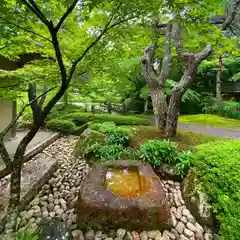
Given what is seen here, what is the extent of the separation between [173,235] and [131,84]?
8268 mm

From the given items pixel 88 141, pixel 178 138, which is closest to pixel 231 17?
pixel 178 138

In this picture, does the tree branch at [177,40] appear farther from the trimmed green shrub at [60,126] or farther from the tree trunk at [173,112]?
the trimmed green shrub at [60,126]

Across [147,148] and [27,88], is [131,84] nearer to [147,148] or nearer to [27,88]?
[147,148]

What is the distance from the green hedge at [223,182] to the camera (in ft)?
6.68

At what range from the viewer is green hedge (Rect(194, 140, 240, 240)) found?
6.68 feet

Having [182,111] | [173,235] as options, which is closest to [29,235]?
[173,235]

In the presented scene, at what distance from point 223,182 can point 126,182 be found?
1.29m

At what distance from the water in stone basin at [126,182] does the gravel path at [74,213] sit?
0.44 meters

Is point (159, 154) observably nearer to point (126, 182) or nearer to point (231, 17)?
point (126, 182)

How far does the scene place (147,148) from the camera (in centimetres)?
332

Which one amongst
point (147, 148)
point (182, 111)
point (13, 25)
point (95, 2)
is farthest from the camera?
point (182, 111)

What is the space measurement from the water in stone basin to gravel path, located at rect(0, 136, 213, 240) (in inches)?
17.5

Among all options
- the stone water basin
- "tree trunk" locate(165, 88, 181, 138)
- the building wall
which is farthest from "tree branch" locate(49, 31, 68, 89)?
the building wall

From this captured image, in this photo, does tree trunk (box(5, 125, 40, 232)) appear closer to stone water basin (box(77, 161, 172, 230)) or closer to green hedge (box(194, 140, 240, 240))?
stone water basin (box(77, 161, 172, 230))
